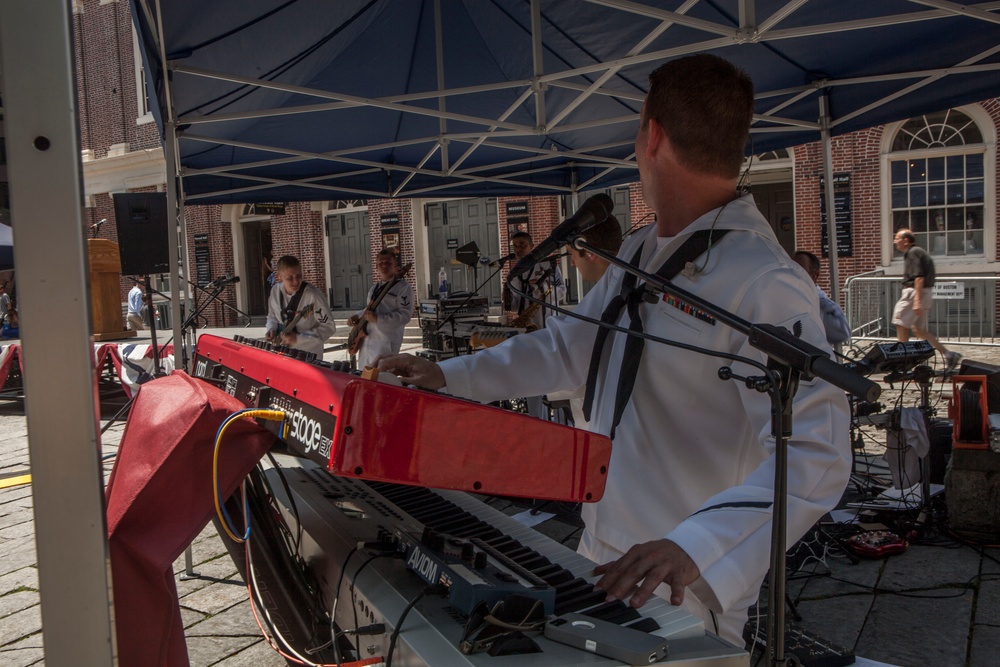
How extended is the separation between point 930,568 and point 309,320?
6.28 meters

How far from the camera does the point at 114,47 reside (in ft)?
77.3

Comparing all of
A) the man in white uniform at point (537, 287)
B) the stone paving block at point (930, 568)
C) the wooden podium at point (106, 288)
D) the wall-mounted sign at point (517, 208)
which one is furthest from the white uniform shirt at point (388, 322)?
the wall-mounted sign at point (517, 208)

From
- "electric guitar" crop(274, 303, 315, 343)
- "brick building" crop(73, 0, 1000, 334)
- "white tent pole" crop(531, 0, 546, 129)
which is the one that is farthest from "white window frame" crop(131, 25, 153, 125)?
"white tent pole" crop(531, 0, 546, 129)

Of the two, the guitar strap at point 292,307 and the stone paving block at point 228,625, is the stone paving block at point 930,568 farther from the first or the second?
the guitar strap at point 292,307

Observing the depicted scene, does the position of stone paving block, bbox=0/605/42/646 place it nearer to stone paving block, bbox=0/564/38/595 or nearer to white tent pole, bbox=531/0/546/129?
stone paving block, bbox=0/564/38/595

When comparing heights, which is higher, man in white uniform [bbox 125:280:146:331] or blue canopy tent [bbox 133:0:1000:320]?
blue canopy tent [bbox 133:0:1000:320]

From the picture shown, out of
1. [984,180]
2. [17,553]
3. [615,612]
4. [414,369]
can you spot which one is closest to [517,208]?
[984,180]

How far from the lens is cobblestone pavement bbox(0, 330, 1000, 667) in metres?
3.29

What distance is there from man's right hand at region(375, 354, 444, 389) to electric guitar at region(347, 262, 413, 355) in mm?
6546

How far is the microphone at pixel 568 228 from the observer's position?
165 centimetres

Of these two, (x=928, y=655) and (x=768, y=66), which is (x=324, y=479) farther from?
(x=768, y=66)

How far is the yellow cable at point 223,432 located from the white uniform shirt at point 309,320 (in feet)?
22.4

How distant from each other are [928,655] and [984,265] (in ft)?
41.4

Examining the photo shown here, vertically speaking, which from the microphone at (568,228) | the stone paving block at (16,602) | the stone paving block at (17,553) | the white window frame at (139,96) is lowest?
the stone paving block at (16,602)
